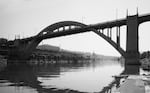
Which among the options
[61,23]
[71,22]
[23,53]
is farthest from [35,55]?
[71,22]

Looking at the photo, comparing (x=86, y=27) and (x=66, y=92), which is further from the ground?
(x=86, y=27)

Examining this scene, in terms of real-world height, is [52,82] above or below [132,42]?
below

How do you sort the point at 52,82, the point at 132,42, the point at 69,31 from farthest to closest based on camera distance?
the point at 69,31 < the point at 132,42 < the point at 52,82

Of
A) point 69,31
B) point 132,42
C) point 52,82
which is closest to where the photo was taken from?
point 52,82

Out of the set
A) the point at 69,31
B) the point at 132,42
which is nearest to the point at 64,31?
the point at 69,31

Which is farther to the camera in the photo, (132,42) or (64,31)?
(64,31)

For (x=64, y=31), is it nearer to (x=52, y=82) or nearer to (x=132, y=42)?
(x=132, y=42)

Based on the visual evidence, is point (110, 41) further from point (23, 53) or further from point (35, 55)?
point (35, 55)

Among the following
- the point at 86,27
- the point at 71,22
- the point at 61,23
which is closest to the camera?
the point at 86,27

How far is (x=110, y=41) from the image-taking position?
49375mm

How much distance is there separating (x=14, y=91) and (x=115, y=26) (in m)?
39.0

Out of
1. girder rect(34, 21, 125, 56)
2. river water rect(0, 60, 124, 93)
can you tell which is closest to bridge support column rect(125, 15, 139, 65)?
girder rect(34, 21, 125, 56)

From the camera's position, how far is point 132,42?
4584 centimetres

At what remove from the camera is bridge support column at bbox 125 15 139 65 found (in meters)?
45.0
